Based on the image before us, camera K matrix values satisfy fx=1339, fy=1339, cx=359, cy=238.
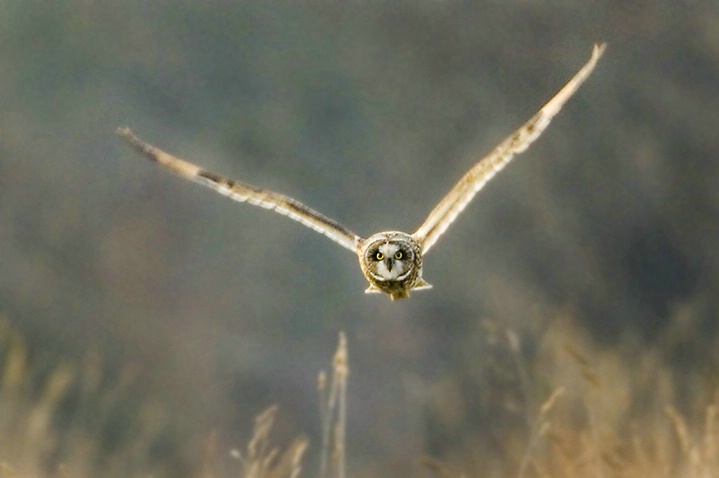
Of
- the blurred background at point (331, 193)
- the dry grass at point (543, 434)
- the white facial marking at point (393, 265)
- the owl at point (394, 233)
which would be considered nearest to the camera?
the dry grass at point (543, 434)

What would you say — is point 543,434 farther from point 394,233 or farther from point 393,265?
point 394,233

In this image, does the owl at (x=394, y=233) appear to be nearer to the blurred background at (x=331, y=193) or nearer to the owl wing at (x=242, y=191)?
the owl wing at (x=242, y=191)

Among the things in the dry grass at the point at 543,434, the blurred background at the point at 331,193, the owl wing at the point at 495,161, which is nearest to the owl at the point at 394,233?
the owl wing at the point at 495,161

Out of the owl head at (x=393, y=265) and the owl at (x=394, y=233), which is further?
the owl head at (x=393, y=265)

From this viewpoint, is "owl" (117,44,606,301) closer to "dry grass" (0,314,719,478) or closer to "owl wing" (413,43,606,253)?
"owl wing" (413,43,606,253)

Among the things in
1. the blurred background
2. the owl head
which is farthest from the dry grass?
the blurred background

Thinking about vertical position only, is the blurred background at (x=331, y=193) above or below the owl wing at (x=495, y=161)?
above

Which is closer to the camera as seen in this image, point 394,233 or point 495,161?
point 495,161

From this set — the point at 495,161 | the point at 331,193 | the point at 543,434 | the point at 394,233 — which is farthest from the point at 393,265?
the point at 331,193
